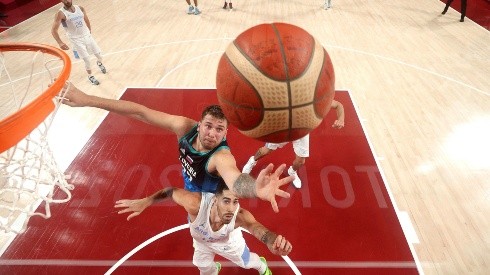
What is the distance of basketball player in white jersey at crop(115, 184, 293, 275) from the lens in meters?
2.11

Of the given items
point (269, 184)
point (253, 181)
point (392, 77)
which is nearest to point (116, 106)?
point (253, 181)


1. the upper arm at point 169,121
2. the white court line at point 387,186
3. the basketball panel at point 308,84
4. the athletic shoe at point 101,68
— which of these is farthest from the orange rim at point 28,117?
the athletic shoe at point 101,68

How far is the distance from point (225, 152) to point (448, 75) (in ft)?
19.7

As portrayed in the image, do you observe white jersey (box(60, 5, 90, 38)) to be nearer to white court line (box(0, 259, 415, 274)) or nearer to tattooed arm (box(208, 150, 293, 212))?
white court line (box(0, 259, 415, 274))

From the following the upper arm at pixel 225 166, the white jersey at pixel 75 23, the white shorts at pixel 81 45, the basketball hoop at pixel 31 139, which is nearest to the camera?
the upper arm at pixel 225 166

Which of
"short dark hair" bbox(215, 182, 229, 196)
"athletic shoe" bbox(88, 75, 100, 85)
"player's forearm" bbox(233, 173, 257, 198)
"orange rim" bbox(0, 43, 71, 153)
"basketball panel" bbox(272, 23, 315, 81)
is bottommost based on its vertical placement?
"athletic shoe" bbox(88, 75, 100, 85)

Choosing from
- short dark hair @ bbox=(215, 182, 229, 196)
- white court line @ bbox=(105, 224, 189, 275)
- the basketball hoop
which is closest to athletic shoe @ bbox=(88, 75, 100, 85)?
the basketball hoop

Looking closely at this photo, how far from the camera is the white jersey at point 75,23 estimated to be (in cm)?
561

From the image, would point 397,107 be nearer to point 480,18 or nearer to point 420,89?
point 420,89

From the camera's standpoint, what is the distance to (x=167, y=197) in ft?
8.04

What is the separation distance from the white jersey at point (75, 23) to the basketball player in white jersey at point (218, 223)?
4.60 meters

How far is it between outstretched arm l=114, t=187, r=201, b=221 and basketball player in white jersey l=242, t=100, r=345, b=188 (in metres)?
1.43

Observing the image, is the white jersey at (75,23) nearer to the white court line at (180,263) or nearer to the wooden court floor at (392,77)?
the wooden court floor at (392,77)

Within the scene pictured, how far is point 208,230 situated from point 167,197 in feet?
1.42
